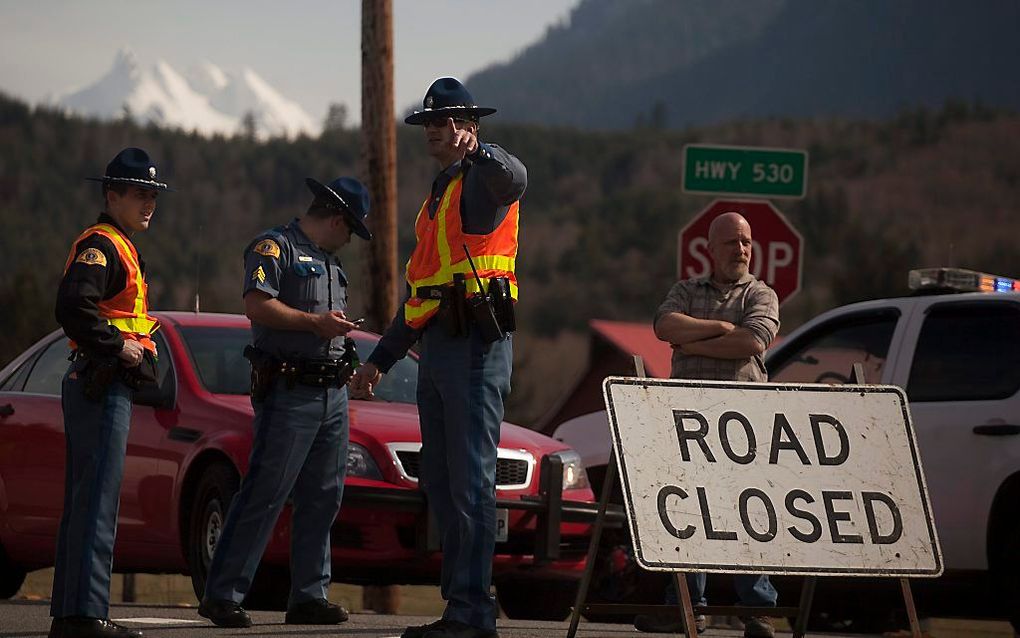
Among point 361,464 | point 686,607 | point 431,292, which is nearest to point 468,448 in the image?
point 431,292

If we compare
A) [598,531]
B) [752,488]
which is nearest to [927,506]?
[752,488]

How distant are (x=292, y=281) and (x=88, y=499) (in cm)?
152

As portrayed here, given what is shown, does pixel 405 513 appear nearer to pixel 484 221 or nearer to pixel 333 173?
pixel 484 221

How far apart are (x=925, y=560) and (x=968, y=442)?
2.54 meters

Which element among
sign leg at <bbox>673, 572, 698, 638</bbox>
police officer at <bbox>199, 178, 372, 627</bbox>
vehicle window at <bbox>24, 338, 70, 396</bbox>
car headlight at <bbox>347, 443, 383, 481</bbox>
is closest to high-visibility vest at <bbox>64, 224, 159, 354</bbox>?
police officer at <bbox>199, 178, 372, 627</bbox>

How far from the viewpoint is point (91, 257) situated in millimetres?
7609

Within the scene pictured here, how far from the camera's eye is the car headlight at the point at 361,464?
980cm

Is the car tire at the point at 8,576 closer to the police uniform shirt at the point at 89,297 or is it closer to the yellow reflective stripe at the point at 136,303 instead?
the yellow reflective stripe at the point at 136,303

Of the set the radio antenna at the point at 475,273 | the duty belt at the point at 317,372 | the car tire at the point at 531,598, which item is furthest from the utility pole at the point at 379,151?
the radio antenna at the point at 475,273

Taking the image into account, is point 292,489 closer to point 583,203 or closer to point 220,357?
point 220,357

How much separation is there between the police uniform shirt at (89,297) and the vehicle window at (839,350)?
13.5ft

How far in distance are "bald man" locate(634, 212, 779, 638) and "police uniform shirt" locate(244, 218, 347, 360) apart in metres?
1.51

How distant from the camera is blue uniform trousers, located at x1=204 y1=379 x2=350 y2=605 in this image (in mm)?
8594

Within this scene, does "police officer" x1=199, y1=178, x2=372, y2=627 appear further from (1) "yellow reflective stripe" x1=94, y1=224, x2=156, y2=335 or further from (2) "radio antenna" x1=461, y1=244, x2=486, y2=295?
(2) "radio antenna" x1=461, y1=244, x2=486, y2=295
